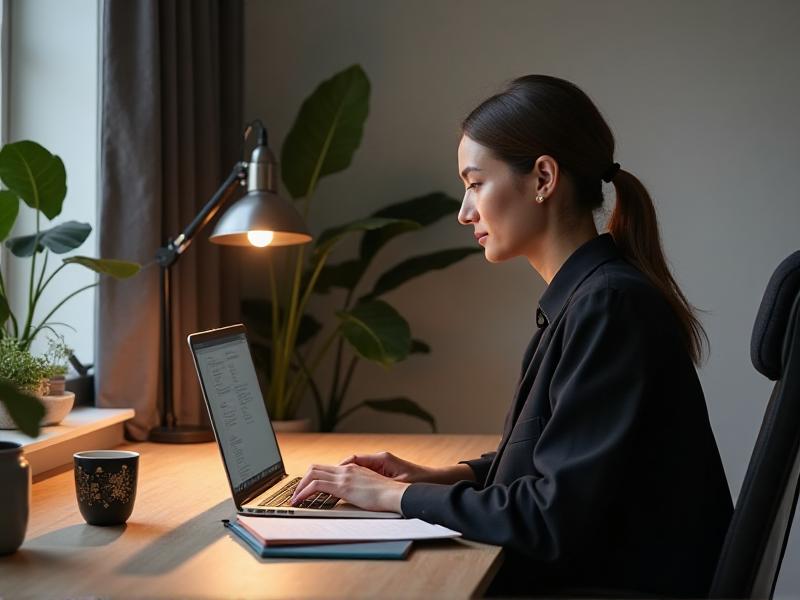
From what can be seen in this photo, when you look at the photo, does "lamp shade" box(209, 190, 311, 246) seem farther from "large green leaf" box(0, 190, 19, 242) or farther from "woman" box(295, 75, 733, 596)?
"woman" box(295, 75, 733, 596)

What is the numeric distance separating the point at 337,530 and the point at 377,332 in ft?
4.83

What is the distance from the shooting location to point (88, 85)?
2.46 m

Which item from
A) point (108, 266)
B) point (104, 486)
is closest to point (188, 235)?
point (108, 266)

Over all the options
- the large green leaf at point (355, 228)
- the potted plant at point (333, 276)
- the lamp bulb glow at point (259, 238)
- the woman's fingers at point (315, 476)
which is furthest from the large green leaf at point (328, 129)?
the woman's fingers at point (315, 476)

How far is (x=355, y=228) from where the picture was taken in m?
2.79

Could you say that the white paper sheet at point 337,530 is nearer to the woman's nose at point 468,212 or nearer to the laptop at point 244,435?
the laptop at point 244,435

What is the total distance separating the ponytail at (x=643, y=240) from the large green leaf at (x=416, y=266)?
133 centimetres

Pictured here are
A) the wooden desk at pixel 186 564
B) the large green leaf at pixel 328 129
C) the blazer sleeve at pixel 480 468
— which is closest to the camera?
the wooden desk at pixel 186 564

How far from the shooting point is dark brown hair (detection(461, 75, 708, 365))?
1.50 metres

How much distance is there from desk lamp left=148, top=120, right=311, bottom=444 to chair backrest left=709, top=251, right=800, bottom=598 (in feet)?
3.67

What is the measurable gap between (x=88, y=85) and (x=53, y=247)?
63 centimetres

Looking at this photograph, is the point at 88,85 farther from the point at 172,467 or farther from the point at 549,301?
the point at 549,301

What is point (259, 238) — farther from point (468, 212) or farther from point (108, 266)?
point (468, 212)

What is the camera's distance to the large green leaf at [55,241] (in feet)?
6.54
